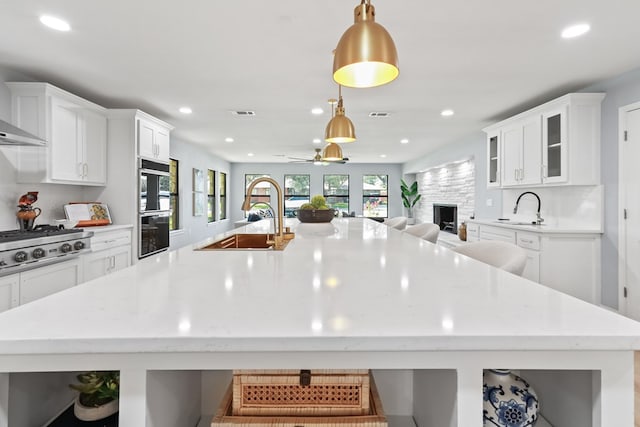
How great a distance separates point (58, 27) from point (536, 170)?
4680mm

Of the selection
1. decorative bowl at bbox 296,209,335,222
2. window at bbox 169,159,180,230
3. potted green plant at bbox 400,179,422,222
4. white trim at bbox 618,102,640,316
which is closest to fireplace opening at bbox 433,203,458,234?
potted green plant at bbox 400,179,422,222

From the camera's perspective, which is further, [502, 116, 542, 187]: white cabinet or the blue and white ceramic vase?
[502, 116, 542, 187]: white cabinet

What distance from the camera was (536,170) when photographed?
12.7 ft

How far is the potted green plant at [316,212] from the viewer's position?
3000 millimetres

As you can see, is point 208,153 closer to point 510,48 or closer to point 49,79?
point 49,79

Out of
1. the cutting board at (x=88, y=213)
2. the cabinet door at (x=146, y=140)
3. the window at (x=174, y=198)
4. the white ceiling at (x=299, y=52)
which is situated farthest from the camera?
the window at (x=174, y=198)

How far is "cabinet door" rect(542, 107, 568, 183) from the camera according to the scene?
3.47 m

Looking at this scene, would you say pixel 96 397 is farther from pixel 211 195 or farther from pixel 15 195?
pixel 211 195

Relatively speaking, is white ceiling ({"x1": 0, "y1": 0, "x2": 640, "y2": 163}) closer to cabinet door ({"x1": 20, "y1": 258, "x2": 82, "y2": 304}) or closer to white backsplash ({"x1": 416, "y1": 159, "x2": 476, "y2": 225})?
cabinet door ({"x1": 20, "y1": 258, "x2": 82, "y2": 304})

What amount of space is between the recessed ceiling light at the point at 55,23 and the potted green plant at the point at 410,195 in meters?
8.40

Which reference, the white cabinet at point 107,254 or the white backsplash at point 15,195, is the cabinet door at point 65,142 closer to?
the white backsplash at point 15,195

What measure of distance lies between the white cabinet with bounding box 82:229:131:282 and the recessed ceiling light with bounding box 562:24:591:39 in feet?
14.4

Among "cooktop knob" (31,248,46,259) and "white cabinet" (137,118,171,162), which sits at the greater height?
"white cabinet" (137,118,171,162)

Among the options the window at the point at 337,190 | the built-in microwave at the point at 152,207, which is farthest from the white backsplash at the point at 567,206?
the window at the point at 337,190
